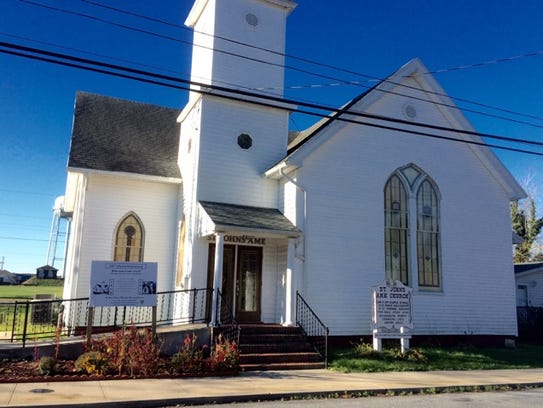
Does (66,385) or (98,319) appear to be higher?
(98,319)

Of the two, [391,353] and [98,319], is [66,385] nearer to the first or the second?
[98,319]

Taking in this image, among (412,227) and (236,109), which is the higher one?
(236,109)

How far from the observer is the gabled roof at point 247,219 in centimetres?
1431

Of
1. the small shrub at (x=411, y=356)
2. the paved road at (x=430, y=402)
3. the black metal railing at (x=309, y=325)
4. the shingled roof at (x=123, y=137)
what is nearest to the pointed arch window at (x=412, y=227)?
the small shrub at (x=411, y=356)

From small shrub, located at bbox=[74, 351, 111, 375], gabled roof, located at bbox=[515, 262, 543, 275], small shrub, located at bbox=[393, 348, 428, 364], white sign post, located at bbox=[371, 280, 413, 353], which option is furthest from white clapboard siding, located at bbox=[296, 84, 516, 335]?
gabled roof, located at bbox=[515, 262, 543, 275]

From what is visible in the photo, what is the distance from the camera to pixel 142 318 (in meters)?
16.9

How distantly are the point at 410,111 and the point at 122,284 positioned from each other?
11.3 metres

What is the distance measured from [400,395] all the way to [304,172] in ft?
24.7

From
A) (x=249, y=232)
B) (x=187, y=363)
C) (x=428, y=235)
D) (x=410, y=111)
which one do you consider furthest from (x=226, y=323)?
(x=410, y=111)

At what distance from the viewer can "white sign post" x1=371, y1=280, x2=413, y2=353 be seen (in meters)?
14.3

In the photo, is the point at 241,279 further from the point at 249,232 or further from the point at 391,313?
the point at 391,313

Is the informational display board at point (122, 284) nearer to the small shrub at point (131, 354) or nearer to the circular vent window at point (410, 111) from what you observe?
the small shrub at point (131, 354)

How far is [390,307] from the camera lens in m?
14.7

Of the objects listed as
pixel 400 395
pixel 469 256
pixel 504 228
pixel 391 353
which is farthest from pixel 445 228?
pixel 400 395
